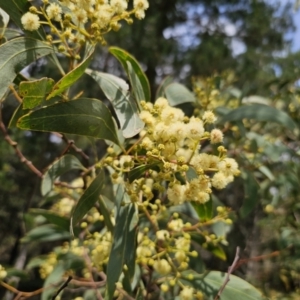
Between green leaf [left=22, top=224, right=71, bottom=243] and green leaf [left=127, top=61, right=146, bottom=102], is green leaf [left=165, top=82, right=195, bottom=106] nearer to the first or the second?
green leaf [left=127, top=61, right=146, bottom=102]

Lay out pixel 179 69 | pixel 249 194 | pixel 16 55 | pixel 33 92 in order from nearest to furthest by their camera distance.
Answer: pixel 33 92
pixel 16 55
pixel 249 194
pixel 179 69

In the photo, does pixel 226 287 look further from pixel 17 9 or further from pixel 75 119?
pixel 17 9

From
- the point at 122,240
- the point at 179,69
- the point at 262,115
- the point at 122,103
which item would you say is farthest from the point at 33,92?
the point at 179,69

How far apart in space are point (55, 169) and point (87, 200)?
0.29 meters

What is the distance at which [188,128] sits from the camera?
792 mm

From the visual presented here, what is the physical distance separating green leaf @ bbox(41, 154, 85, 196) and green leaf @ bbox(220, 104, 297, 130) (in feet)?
1.98

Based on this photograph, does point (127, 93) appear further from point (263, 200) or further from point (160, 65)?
point (160, 65)

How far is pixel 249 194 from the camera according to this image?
5.38 ft

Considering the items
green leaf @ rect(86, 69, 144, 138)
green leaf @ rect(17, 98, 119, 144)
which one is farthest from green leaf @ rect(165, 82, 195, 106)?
green leaf @ rect(17, 98, 119, 144)

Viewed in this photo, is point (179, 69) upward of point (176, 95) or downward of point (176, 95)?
upward

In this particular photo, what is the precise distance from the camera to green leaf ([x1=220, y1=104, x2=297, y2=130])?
1.53 metres

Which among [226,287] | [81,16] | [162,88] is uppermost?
[162,88]

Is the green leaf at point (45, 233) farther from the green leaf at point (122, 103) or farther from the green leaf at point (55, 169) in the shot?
the green leaf at point (122, 103)

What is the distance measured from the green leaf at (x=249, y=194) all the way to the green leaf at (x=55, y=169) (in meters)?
0.67
